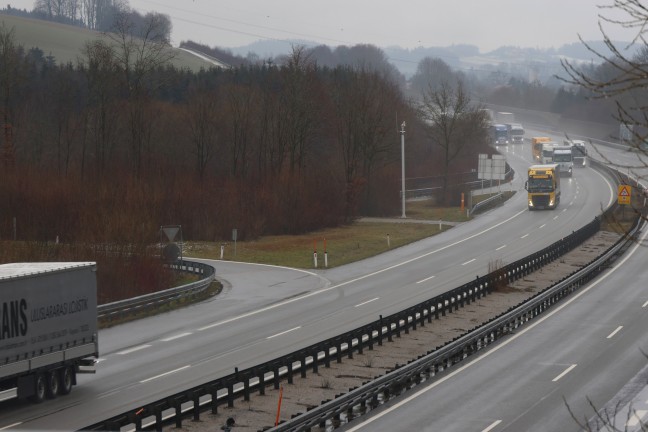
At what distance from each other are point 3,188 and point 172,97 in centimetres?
6352

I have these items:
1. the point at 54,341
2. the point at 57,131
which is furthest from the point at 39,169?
the point at 54,341

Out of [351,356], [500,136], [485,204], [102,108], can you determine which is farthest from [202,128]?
[500,136]

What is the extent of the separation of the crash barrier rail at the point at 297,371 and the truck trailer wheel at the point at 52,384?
136 inches

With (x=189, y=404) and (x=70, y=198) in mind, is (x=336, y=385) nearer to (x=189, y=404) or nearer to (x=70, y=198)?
(x=189, y=404)

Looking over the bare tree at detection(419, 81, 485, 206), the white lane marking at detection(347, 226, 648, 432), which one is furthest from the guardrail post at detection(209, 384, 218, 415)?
the bare tree at detection(419, 81, 485, 206)

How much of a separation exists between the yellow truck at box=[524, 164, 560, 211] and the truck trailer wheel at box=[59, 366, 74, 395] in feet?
205

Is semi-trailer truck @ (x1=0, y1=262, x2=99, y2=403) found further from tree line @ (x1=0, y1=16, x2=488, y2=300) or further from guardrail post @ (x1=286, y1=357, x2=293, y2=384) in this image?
tree line @ (x1=0, y1=16, x2=488, y2=300)

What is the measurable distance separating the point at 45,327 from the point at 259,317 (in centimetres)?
1554

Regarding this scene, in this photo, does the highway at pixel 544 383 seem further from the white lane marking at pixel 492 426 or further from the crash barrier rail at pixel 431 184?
the crash barrier rail at pixel 431 184

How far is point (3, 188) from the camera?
2431 inches

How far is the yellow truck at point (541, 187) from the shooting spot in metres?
85.2

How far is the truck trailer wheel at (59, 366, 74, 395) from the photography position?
2677 cm

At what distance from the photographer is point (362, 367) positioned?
3030 centimetres

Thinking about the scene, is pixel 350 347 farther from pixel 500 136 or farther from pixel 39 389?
pixel 500 136
